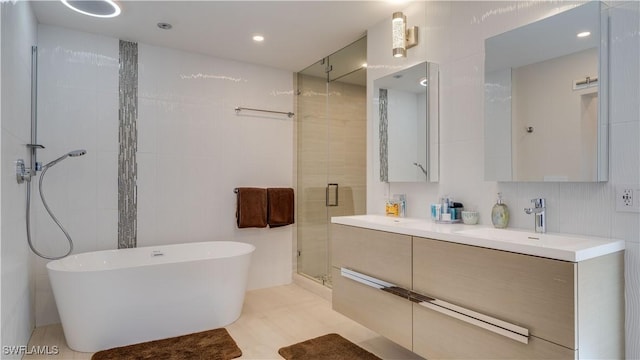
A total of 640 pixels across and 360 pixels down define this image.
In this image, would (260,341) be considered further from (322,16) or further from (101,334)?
(322,16)

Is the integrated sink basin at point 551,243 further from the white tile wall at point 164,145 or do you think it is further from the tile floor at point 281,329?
the white tile wall at point 164,145

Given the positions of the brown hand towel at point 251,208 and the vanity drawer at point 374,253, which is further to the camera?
the brown hand towel at point 251,208

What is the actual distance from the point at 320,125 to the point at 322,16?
1.29 metres

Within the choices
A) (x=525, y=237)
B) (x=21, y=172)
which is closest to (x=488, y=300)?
Answer: (x=525, y=237)

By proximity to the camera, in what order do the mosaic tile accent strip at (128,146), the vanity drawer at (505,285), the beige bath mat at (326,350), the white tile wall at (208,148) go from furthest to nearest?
the white tile wall at (208,148)
the mosaic tile accent strip at (128,146)
the beige bath mat at (326,350)
the vanity drawer at (505,285)

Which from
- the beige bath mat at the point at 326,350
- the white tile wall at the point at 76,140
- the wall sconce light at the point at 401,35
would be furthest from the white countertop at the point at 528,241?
the white tile wall at the point at 76,140

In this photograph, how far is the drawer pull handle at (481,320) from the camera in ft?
4.84

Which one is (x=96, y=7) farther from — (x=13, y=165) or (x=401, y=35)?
(x=401, y=35)

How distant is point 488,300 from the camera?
1599 millimetres

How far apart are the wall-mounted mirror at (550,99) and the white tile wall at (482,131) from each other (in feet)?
0.19

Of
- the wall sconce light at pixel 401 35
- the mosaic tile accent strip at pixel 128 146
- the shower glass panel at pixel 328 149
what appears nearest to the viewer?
the wall sconce light at pixel 401 35

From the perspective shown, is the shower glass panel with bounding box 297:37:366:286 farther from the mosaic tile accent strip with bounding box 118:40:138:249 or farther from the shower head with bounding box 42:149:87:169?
the shower head with bounding box 42:149:87:169

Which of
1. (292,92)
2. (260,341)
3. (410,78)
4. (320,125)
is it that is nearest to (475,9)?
(410,78)

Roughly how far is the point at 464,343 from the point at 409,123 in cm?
148
